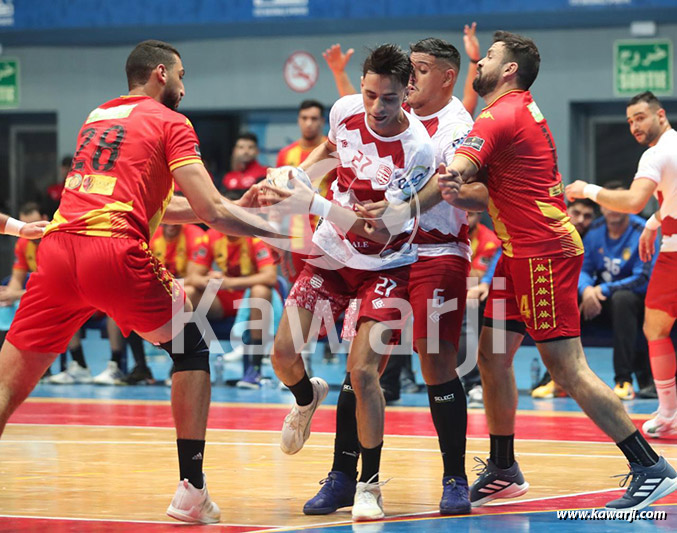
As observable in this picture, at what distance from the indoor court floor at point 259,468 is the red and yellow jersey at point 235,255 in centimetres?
161

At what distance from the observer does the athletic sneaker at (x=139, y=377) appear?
11320mm

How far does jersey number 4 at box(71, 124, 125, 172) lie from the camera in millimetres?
5191

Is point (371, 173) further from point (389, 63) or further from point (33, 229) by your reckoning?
point (33, 229)

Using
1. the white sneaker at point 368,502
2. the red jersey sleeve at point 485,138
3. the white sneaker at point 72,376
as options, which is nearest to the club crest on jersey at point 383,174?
the red jersey sleeve at point 485,138

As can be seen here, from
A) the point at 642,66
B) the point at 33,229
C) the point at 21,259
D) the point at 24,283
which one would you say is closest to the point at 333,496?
the point at 33,229

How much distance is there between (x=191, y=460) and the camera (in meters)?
5.22

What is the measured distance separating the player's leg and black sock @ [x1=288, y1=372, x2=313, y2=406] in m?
2.97

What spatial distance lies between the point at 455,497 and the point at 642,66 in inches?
426

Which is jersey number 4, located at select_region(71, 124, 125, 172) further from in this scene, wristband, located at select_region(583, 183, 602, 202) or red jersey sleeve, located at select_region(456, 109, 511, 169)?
wristband, located at select_region(583, 183, 602, 202)

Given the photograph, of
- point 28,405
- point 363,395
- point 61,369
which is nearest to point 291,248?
point 363,395

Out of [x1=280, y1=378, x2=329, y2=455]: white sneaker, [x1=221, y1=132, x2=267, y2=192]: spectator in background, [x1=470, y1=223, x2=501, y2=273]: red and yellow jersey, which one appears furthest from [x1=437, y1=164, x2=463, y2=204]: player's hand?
[x1=221, y1=132, x2=267, y2=192]: spectator in background

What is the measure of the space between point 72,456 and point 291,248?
1971mm

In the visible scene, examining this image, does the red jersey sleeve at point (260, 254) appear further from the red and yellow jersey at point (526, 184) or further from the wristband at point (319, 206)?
the wristband at point (319, 206)

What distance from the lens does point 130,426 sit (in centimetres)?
850
